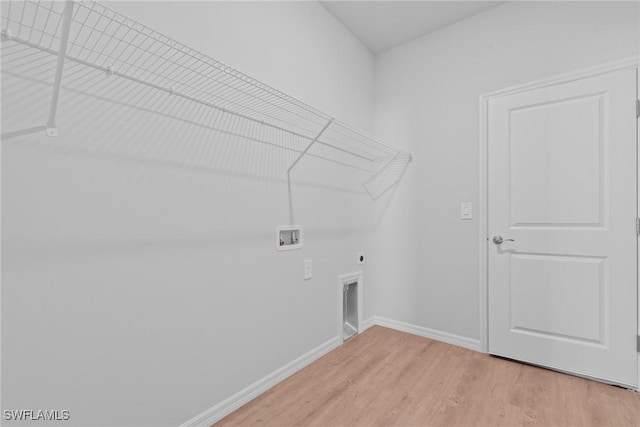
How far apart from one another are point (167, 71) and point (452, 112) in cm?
206

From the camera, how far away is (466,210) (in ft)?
7.50

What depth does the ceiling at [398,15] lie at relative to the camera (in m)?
2.19

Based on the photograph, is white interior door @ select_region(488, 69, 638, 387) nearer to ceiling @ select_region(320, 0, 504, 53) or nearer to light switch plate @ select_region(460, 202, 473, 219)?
light switch plate @ select_region(460, 202, 473, 219)

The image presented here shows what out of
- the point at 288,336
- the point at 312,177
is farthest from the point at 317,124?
the point at 288,336

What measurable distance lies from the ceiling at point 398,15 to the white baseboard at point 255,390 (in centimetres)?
254

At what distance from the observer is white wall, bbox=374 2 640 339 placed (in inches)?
74.7

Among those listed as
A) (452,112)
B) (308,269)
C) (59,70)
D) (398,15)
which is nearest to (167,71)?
(59,70)

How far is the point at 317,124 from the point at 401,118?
3.19ft

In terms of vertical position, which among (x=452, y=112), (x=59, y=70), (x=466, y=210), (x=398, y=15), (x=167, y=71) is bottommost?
(x=466, y=210)

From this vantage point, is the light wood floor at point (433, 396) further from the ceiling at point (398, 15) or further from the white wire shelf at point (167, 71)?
the ceiling at point (398, 15)

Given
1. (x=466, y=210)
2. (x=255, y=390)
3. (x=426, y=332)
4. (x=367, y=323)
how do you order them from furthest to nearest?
(x=367, y=323), (x=426, y=332), (x=466, y=210), (x=255, y=390)

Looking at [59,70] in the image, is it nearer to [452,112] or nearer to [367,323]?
[452,112]

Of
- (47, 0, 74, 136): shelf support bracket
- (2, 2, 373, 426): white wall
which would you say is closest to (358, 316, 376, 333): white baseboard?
(2, 2, 373, 426): white wall

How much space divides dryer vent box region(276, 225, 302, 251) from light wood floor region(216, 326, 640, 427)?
2.71ft
